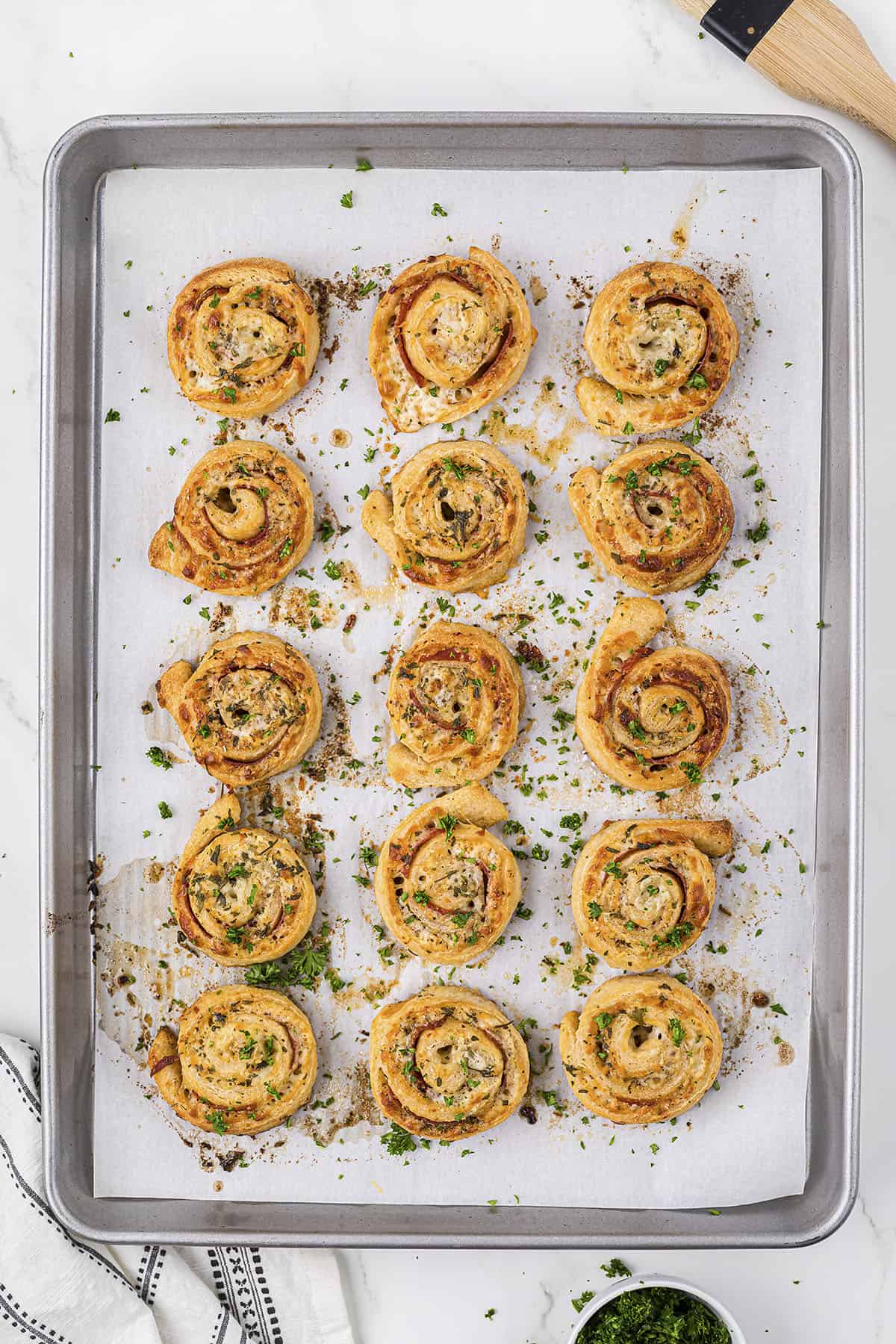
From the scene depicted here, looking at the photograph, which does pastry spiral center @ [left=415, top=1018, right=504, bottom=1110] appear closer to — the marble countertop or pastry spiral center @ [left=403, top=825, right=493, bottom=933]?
pastry spiral center @ [left=403, top=825, right=493, bottom=933]

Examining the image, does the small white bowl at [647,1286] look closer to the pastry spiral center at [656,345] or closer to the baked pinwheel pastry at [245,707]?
the baked pinwheel pastry at [245,707]

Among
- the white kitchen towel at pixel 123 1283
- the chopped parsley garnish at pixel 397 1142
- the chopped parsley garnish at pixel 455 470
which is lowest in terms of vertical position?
the white kitchen towel at pixel 123 1283

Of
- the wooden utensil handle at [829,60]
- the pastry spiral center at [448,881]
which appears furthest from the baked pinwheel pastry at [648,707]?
the wooden utensil handle at [829,60]

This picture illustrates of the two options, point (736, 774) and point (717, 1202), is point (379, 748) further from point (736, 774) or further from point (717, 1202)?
point (717, 1202)

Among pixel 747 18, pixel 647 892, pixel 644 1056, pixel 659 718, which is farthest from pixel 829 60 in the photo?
pixel 644 1056

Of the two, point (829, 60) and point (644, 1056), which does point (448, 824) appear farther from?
point (829, 60)

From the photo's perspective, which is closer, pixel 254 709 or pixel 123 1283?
pixel 254 709
